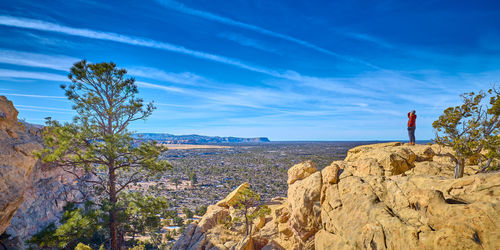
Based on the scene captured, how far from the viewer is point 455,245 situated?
5117 mm

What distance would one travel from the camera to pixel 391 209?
7.58 metres

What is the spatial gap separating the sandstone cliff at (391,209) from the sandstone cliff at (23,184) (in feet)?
32.8

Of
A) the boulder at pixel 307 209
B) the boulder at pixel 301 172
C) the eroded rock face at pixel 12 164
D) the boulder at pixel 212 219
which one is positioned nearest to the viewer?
the eroded rock face at pixel 12 164

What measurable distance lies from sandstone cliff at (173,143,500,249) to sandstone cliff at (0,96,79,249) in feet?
32.8

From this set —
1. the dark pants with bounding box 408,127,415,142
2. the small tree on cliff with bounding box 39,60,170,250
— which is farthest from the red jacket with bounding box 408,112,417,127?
the small tree on cliff with bounding box 39,60,170,250

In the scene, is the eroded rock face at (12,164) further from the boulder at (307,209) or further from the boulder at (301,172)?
the boulder at (301,172)

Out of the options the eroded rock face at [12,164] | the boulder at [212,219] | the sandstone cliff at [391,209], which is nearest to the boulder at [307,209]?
the sandstone cliff at [391,209]

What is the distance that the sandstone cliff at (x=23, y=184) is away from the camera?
941 centimetres

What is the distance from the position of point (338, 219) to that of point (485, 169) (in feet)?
19.6

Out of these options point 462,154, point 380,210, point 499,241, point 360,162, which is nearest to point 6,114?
point 380,210

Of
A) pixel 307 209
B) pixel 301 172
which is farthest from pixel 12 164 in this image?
pixel 301 172

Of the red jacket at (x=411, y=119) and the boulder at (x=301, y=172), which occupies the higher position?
the red jacket at (x=411, y=119)

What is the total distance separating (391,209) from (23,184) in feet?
49.1

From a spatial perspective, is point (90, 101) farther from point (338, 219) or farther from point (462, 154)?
point (462, 154)
